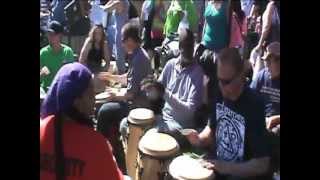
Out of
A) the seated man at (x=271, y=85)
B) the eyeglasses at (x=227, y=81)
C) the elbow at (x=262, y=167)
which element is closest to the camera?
the elbow at (x=262, y=167)

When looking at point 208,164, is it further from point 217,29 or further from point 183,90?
point 217,29

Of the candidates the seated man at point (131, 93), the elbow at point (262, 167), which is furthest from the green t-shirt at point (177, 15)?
the elbow at point (262, 167)

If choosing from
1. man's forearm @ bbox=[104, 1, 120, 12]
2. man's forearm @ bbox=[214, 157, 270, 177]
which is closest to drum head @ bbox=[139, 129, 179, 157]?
man's forearm @ bbox=[214, 157, 270, 177]

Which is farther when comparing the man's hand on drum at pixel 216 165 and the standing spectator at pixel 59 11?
the standing spectator at pixel 59 11

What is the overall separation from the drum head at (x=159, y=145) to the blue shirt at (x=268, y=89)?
640 millimetres

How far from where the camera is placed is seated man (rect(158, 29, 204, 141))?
4082 mm

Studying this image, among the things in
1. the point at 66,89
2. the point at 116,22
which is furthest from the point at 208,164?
the point at 116,22

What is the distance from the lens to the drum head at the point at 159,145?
3.62 metres

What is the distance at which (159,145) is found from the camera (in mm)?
3676

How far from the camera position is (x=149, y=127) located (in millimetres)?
4133

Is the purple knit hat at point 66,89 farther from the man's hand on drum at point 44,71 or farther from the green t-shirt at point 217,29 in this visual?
the green t-shirt at point 217,29

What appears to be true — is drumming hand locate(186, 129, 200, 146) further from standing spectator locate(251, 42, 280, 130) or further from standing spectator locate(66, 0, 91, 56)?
standing spectator locate(66, 0, 91, 56)
